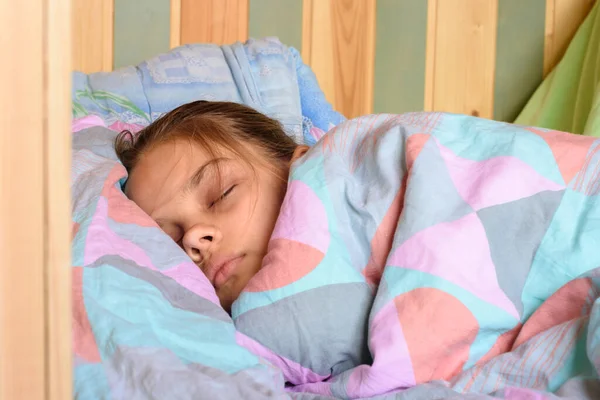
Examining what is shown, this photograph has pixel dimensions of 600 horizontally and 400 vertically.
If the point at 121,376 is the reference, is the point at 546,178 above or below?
above

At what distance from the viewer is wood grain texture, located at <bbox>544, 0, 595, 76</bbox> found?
1.75 m

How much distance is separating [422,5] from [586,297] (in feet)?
3.79

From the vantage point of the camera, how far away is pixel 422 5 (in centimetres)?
176

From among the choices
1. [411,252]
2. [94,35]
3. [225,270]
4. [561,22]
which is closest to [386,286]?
[411,252]

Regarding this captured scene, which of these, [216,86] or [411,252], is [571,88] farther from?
[411,252]

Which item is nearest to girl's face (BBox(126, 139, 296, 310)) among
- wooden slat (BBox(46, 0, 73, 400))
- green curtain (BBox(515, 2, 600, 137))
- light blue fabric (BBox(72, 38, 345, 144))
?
light blue fabric (BBox(72, 38, 345, 144))

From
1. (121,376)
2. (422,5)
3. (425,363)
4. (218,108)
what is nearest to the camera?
(121,376)

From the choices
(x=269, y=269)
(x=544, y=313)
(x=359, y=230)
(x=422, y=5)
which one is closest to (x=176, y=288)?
(x=269, y=269)

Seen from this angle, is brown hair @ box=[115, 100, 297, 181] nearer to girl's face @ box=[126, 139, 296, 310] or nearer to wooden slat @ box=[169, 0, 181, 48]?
girl's face @ box=[126, 139, 296, 310]

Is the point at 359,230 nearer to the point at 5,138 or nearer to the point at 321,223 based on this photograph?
the point at 321,223

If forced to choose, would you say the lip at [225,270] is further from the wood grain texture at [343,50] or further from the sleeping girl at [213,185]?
the wood grain texture at [343,50]

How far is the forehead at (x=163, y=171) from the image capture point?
1009mm

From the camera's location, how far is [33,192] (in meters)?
0.38

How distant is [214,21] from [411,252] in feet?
3.40
